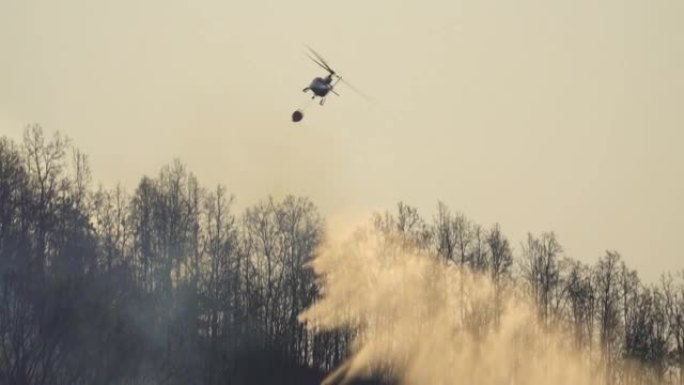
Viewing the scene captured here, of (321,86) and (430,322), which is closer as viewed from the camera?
(321,86)

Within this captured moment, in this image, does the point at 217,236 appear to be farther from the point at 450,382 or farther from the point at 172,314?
the point at 450,382

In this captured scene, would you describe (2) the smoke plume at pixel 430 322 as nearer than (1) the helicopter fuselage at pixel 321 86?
No

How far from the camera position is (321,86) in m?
79.2

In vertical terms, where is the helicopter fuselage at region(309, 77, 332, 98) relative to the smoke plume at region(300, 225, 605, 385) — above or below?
above

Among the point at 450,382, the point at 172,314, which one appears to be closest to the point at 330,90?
the point at 172,314

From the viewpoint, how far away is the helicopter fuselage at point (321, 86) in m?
79.1

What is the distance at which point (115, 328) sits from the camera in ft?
259

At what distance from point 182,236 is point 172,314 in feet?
34.1

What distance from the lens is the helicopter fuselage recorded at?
7912 centimetres

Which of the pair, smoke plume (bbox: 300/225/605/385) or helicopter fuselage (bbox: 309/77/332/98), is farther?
smoke plume (bbox: 300/225/605/385)

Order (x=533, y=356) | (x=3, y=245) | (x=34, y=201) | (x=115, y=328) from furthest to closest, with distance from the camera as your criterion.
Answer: (x=533, y=356) < (x=34, y=201) < (x=3, y=245) < (x=115, y=328)

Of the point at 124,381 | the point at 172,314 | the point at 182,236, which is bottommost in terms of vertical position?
the point at 124,381

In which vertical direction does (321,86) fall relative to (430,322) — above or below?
above

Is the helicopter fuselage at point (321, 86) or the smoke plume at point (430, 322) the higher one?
the helicopter fuselage at point (321, 86)
